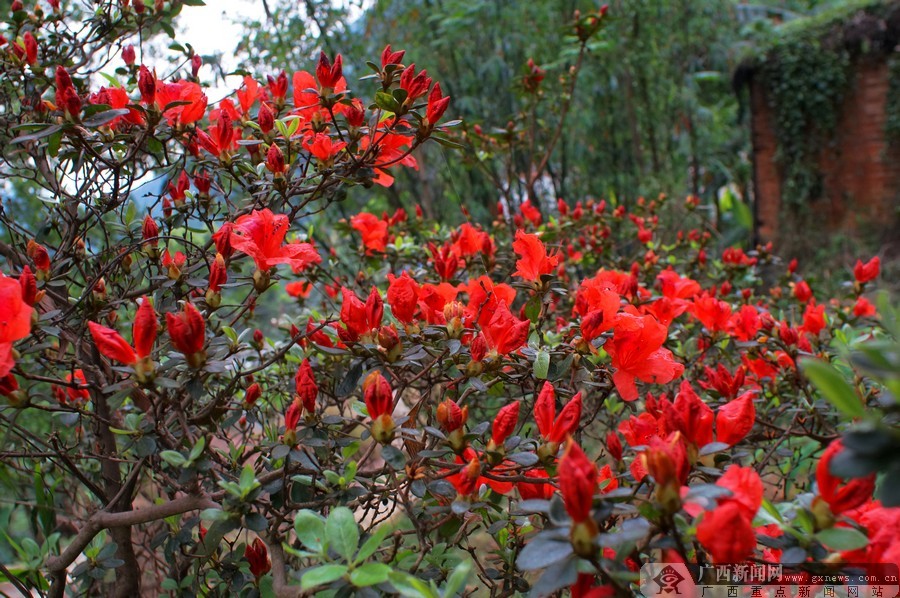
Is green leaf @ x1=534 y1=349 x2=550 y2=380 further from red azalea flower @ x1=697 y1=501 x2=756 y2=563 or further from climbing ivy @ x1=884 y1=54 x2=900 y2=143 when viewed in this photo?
climbing ivy @ x1=884 y1=54 x2=900 y2=143

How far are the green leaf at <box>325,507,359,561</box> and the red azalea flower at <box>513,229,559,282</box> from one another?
0.53 m

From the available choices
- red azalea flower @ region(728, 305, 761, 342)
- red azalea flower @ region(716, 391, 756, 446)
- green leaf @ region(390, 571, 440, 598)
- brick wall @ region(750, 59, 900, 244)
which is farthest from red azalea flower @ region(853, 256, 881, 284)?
brick wall @ region(750, 59, 900, 244)

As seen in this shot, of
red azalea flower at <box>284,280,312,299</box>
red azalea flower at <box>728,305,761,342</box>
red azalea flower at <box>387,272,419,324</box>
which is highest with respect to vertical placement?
red azalea flower at <box>387,272,419,324</box>

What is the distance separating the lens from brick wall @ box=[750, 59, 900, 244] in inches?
252

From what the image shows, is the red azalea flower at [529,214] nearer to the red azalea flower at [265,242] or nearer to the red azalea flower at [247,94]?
the red azalea flower at [247,94]

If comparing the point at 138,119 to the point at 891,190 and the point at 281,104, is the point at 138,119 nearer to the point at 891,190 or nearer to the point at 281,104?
the point at 281,104

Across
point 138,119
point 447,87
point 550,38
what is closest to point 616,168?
point 550,38

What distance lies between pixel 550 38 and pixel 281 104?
2874 millimetres

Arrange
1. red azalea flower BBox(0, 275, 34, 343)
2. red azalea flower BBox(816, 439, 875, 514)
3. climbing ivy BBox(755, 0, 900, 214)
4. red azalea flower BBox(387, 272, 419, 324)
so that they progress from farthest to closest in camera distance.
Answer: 1. climbing ivy BBox(755, 0, 900, 214)
2. red azalea flower BBox(387, 272, 419, 324)
3. red azalea flower BBox(0, 275, 34, 343)
4. red azalea flower BBox(816, 439, 875, 514)

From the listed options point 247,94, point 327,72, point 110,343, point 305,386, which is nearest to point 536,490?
point 305,386

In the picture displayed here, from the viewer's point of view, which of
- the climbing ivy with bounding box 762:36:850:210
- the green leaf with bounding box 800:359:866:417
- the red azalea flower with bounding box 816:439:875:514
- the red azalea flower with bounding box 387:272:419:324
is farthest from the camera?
the climbing ivy with bounding box 762:36:850:210

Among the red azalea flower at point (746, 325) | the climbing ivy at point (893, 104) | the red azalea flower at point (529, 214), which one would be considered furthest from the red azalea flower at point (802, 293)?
the climbing ivy at point (893, 104)

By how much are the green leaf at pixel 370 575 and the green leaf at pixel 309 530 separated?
0.07 meters

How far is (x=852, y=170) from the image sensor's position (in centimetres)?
664
